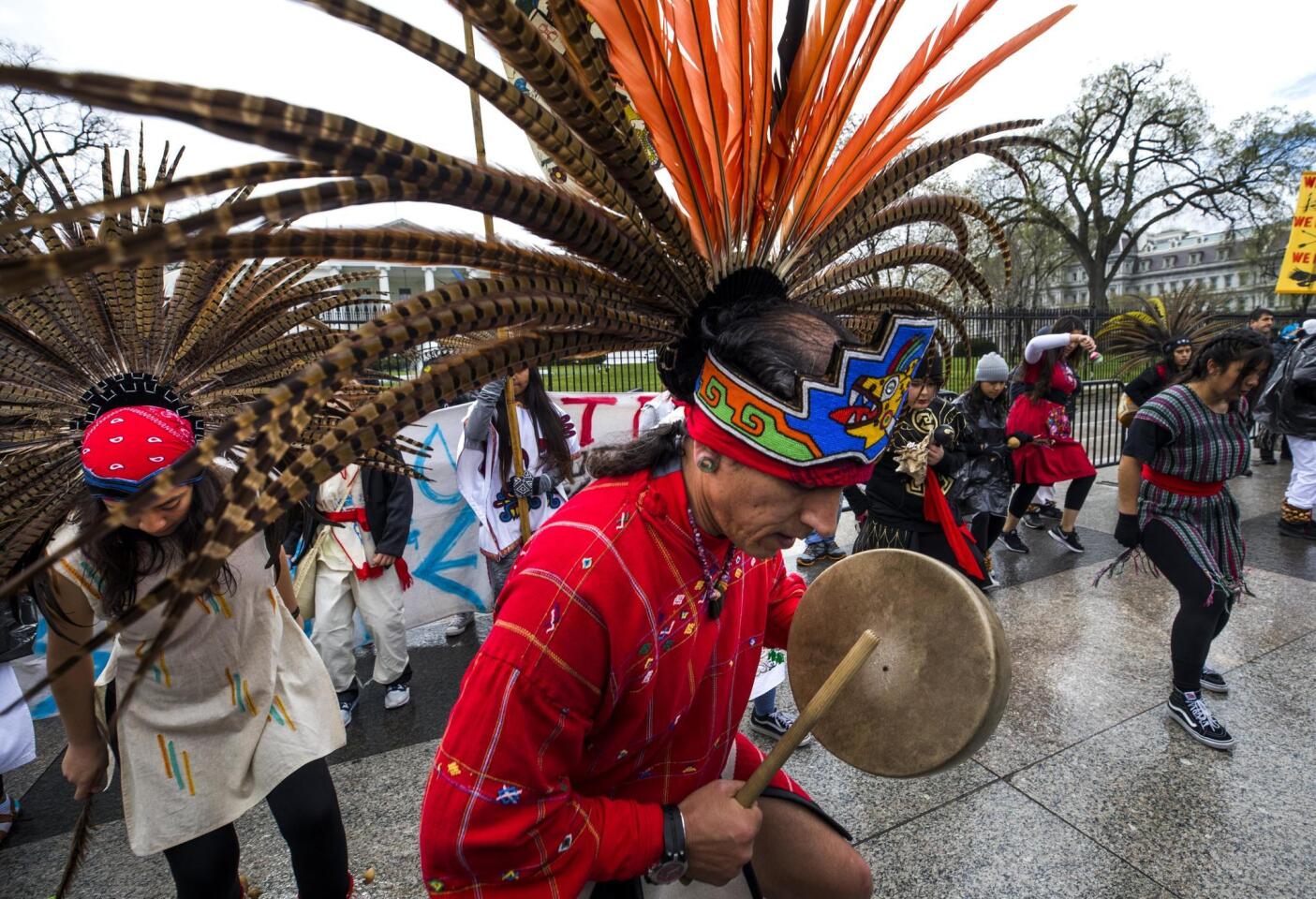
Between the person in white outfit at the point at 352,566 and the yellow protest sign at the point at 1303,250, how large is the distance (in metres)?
11.5

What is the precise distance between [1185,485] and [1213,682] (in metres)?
1.23

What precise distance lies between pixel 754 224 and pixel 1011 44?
610 mm

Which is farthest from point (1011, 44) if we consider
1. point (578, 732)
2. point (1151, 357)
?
point (1151, 357)

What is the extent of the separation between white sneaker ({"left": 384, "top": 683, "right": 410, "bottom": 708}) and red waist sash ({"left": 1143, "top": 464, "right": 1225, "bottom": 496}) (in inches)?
174

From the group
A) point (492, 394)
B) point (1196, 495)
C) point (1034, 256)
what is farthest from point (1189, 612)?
point (1034, 256)

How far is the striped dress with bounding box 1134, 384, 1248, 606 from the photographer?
136 inches

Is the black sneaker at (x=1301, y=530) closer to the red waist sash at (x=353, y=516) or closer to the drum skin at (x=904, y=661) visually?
the drum skin at (x=904, y=661)

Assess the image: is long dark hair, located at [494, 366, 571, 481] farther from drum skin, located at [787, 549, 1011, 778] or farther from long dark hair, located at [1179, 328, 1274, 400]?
long dark hair, located at [1179, 328, 1274, 400]

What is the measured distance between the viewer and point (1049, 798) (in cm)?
307

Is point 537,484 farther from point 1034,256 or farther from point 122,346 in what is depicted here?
point 1034,256

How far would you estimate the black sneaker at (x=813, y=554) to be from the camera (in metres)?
6.11

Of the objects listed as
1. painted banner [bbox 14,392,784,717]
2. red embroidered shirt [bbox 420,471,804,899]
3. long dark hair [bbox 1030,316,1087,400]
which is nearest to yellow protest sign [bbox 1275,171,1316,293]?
long dark hair [bbox 1030,316,1087,400]

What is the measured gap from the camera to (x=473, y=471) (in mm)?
4371

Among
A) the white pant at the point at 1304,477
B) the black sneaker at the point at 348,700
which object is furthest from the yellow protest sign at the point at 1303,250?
the black sneaker at the point at 348,700
